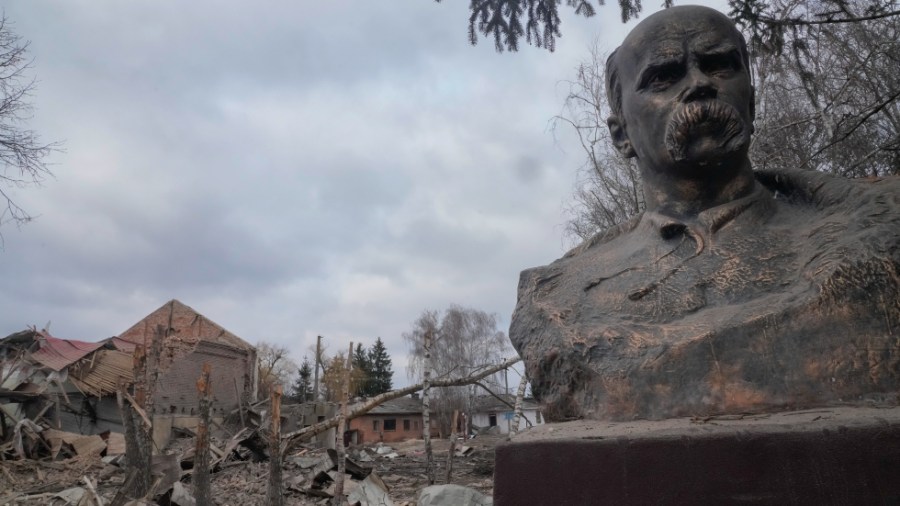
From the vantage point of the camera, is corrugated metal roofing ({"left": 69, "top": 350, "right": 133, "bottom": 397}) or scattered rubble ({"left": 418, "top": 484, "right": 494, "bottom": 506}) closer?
scattered rubble ({"left": 418, "top": 484, "right": 494, "bottom": 506})

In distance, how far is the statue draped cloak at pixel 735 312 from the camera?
175cm

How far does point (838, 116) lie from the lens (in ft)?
31.4

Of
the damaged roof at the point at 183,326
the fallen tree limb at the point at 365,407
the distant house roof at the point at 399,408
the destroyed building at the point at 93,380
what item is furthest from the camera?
the distant house roof at the point at 399,408

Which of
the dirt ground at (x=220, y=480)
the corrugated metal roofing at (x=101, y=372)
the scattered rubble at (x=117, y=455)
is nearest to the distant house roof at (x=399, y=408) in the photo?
the scattered rubble at (x=117, y=455)

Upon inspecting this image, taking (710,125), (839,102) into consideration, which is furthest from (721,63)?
(839,102)

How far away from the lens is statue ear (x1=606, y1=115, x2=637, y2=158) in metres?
2.78

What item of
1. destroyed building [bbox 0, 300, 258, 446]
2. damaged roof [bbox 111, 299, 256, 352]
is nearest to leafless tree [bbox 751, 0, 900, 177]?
destroyed building [bbox 0, 300, 258, 446]

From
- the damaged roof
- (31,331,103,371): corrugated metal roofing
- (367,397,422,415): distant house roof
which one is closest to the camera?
(31,331,103,371): corrugated metal roofing

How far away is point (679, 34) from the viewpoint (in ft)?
7.88

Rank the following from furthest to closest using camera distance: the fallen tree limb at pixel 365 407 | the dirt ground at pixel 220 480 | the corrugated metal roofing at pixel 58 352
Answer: the corrugated metal roofing at pixel 58 352
the dirt ground at pixel 220 480
the fallen tree limb at pixel 365 407

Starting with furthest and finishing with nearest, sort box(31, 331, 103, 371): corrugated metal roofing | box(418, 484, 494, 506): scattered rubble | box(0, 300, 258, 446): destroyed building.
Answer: box(31, 331, 103, 371): corrugated metal roofing
box(0, 300, 258, 446): destroyed building
box(418, 484, 494, 506): scattered rubble

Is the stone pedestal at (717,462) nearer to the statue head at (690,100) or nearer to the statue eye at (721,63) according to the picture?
the statue head at (690,100)

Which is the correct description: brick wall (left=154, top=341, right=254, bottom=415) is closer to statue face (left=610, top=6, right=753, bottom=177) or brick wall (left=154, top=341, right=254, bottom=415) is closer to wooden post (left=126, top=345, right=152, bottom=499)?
wooden post (left=126, top=345, right=152, bottom=499)

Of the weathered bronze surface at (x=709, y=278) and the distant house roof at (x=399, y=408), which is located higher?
the distant house roof at (x=399, y=408)
